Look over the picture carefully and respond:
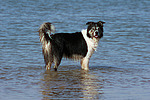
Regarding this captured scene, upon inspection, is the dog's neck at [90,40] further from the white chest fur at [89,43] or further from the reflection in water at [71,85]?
the reflection in water at [71,85]

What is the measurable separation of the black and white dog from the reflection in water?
0.35m

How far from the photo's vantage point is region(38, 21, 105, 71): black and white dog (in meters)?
8.95

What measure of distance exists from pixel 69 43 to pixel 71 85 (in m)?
1.78

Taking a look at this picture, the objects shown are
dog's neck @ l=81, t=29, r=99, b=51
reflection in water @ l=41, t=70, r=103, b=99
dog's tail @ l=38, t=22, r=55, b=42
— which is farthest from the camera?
dog's neck @ l=81, t=29, r=99, b=51

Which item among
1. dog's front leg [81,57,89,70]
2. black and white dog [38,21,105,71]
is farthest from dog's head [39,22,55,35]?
dog's front leg [81,57,89,70]

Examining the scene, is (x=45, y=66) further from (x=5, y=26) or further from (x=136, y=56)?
(x=5, y=26)

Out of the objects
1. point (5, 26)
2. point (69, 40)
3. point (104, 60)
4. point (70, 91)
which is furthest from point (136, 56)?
point (5, 26)

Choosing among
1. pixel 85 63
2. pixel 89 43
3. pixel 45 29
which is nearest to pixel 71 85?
pixel 45 29

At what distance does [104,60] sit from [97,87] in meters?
3.10

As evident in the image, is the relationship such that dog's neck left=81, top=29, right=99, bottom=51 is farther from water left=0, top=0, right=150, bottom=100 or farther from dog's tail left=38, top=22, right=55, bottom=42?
dog's tail left=38, top=22, right=55, bottom=42

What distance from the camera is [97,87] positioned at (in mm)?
7582

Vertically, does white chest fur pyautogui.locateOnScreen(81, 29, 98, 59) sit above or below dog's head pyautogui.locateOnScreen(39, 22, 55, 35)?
below

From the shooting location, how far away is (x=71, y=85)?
7789mm

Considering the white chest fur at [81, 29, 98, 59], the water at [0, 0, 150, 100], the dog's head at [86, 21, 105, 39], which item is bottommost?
the water at [0, 0, 150, 100]
